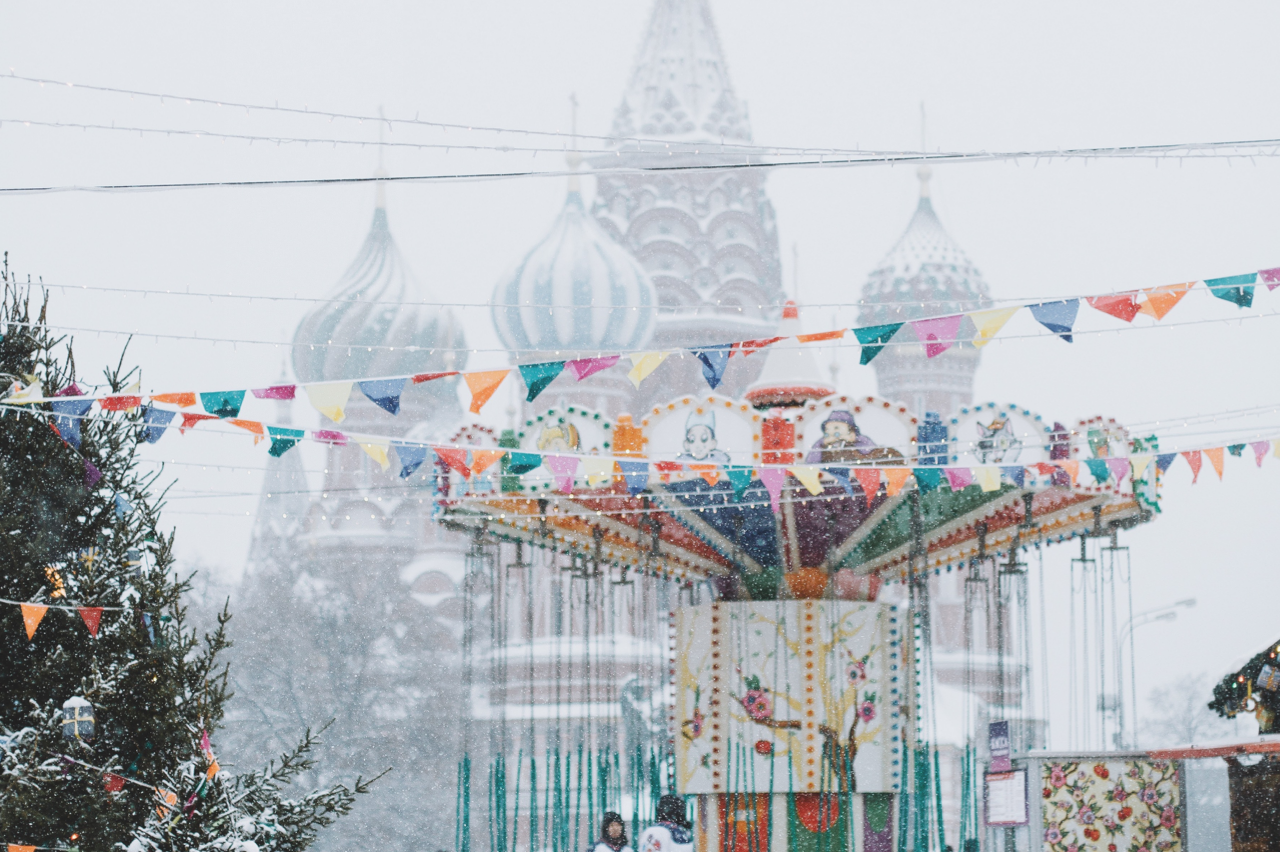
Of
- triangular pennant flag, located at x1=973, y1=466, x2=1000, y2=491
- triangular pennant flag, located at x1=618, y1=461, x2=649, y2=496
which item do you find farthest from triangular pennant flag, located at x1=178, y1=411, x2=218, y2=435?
triangular pennant flag, located at x1=973, y1=466, x2=1000, y2=491

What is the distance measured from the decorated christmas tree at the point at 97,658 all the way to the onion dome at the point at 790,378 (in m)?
6.44

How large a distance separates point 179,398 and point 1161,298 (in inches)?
177

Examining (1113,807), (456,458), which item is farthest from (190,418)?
(1113,807)

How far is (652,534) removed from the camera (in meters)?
12.2

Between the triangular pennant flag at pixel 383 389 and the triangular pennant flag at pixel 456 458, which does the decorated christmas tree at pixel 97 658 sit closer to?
the triangular pennant flag at pixel 383 389

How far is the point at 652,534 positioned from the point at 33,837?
6.41 meters

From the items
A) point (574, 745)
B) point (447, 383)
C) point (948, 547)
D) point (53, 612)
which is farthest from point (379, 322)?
point (53, 612)

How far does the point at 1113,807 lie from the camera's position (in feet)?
34.7

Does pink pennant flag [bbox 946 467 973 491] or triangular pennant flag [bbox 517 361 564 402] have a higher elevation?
triangular pennant flag [bbox 517 361 564 402]

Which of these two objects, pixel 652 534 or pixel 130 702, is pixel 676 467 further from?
pixel 130 702

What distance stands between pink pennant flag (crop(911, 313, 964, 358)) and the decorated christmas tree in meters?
3.22

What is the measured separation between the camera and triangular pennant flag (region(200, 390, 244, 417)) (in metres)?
8.21

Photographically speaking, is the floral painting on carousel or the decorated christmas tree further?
the floral painting on carousel

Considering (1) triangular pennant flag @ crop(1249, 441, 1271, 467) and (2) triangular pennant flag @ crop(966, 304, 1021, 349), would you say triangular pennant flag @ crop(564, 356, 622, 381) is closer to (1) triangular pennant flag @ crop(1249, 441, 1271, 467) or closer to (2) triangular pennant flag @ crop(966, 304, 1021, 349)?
(2) triangular pennant flag @ crop(966, 304, 1021, 349)
